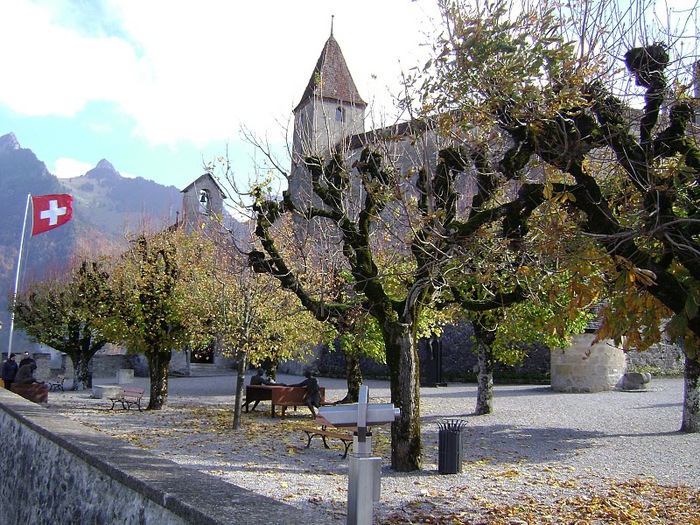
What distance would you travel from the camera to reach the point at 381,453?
1191cm

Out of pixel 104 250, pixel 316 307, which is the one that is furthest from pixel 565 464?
pixel 104 250

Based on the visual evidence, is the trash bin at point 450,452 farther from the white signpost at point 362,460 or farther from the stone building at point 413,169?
the white signpost at point 362,460

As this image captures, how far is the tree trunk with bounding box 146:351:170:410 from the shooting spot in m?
19.2

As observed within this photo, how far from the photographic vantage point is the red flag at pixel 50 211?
99.9ft

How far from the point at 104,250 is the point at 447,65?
26802 millimetres

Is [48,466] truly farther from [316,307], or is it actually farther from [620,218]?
[620,218]

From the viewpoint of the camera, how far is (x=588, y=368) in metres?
21.8

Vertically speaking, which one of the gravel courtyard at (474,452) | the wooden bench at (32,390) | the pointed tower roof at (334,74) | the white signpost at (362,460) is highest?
the pointed tower roof at (334,74)

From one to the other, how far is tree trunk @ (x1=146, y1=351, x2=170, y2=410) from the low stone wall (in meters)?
9.73

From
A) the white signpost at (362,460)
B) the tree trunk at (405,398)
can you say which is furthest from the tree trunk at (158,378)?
the white signpost at (362,460)

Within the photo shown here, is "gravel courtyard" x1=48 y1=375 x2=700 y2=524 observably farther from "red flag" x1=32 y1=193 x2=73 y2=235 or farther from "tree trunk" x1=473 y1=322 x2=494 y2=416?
"red flag" x1=32 y1=193 x2=73 y2=235

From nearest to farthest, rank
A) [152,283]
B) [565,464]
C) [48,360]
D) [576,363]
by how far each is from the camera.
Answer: [565,464]
[152,283]
[576,363]
[48,360]

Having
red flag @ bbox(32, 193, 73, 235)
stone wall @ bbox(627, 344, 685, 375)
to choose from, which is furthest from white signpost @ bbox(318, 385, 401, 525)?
red flag @ bbox(32, 193, 73, 235)

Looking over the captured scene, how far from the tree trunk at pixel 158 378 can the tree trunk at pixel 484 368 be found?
888 centimetres
